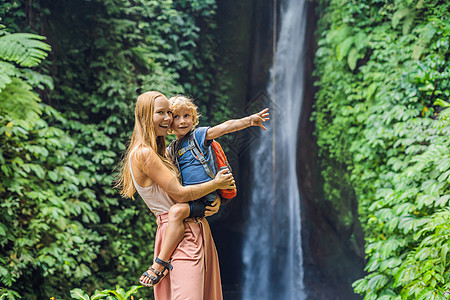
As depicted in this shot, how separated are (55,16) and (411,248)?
4403mm

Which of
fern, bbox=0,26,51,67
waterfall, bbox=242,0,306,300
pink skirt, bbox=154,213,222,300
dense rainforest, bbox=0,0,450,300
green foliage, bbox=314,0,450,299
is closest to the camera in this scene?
pink skirt, bbox=154,213,222,300

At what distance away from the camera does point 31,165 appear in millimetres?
4328

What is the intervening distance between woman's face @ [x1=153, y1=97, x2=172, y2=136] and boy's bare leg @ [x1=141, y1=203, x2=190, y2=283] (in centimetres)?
41

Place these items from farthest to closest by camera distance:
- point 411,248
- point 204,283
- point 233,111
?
point 233,111 → point 411,248 → point 204,283

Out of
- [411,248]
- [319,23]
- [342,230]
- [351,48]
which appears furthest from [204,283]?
[319,23]

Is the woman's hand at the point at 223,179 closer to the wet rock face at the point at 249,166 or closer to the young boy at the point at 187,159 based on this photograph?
the young boy at the point at 187,159

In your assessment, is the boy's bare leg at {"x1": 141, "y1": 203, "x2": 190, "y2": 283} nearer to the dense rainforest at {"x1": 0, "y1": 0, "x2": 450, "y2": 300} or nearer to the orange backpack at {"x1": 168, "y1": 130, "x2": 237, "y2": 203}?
the orange backpack at {"x1": 168, "y1": 130, "x2": 237, "y2": 203}

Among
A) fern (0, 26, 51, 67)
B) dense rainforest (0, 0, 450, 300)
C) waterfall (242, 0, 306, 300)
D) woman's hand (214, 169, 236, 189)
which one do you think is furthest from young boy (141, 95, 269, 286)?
waterfall (242, 0, 306, 300)

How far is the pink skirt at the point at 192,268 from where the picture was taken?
92.7 inches

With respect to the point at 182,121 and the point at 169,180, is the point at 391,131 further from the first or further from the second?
the point at 169,180

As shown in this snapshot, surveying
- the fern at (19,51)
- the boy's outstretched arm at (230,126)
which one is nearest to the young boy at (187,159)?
the boy's outstretched arm at (230,126)

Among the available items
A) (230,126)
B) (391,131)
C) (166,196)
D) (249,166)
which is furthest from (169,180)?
(249,166)

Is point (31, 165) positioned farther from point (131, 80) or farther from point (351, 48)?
point (351, 48)

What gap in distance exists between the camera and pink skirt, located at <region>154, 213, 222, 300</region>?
2.36 meters
